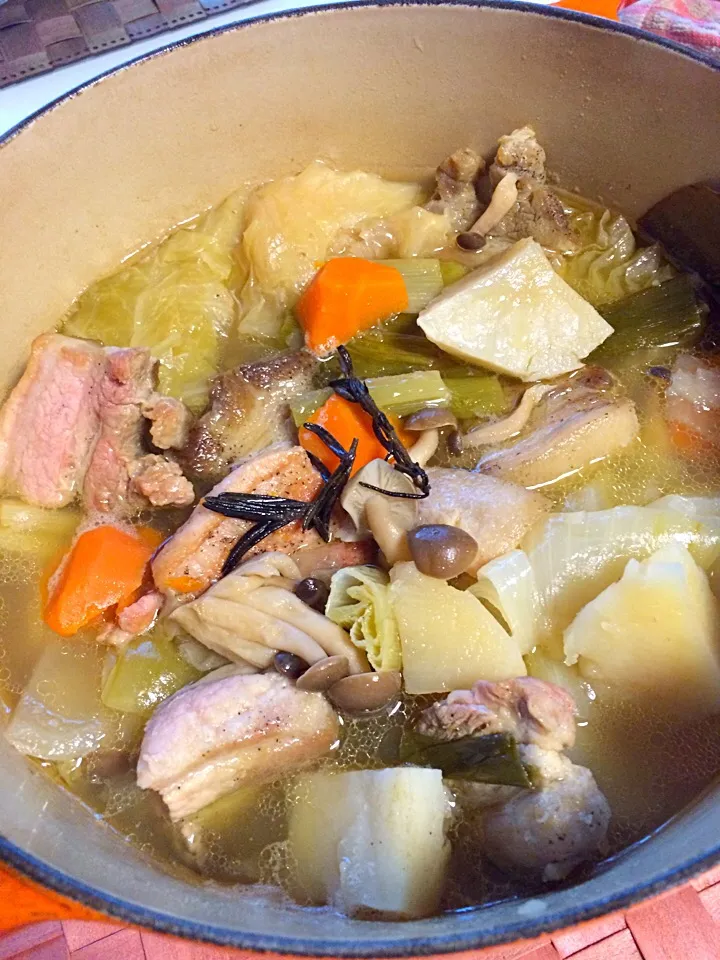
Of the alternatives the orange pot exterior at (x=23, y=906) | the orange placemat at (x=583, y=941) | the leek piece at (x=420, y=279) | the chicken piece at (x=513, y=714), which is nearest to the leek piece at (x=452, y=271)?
the leek piece at (x=420, y=279)

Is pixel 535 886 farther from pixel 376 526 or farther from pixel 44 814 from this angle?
pixel 44 814

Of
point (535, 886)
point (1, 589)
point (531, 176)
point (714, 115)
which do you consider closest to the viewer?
point (535, 886)

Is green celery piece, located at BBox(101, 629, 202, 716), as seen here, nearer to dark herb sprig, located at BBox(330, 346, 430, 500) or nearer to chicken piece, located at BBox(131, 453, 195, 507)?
chicken piece, located at BBox(131, 453, 195, 507)

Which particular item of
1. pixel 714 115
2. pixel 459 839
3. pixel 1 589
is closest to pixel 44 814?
pixel 1 589

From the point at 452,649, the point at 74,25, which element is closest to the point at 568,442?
the point at 452,649

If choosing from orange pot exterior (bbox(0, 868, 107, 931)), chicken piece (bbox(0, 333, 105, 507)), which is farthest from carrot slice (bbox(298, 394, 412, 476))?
orange pot exterior (bbox(0, 868, 107, 931))

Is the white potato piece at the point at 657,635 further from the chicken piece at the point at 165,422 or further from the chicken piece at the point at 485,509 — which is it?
the chicken piece at the point at 165,422

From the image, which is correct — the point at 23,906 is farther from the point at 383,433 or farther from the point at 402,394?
the point at 402,394
